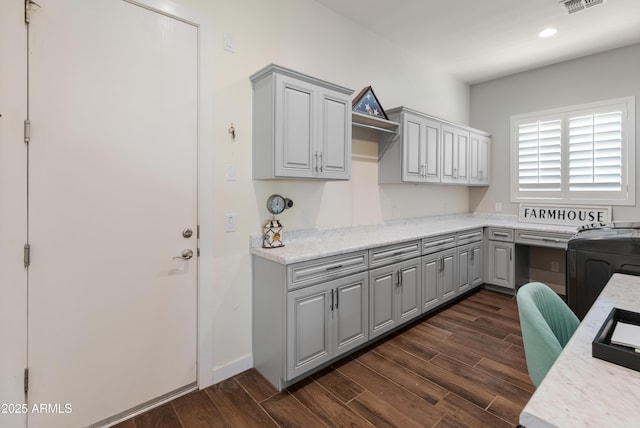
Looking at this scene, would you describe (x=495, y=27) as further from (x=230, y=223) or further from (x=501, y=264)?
(x=230, y=223)

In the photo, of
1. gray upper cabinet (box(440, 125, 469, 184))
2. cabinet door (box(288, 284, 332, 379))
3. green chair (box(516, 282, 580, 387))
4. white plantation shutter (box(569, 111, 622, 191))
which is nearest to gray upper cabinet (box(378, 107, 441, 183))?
gray upper cabinet (box(440, 125, 469, 184))

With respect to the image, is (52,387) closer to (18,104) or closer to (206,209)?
(206,209)

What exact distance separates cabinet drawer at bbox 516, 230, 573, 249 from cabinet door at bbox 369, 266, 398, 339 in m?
2.12

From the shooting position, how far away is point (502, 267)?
399 cm

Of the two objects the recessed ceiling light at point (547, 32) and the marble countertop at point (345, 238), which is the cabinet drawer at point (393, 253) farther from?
the recessed ceiling light at point (547, 32)

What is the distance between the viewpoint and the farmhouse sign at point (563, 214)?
3824mm

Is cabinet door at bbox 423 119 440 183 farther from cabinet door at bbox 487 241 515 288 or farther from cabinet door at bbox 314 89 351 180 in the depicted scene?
cabinet door at bbox 314 89 351 180

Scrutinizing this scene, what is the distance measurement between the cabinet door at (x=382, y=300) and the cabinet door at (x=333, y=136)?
90 centimetres

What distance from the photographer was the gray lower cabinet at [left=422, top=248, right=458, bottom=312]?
10.3 feet

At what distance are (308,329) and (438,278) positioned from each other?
1.77m

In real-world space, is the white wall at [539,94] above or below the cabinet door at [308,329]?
above

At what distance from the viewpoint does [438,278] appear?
330cm

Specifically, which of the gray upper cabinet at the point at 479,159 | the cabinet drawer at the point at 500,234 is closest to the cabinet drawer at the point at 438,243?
the cabinet drawer at the point at 500,234

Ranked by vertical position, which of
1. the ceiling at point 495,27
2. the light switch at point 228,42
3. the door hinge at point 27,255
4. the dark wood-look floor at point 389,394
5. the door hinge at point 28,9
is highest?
the ceiling at point 495,27
